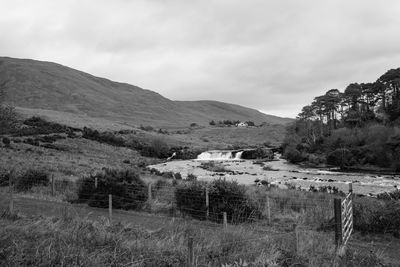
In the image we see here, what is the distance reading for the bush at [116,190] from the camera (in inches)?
682

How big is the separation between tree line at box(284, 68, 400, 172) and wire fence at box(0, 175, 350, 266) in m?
37.9

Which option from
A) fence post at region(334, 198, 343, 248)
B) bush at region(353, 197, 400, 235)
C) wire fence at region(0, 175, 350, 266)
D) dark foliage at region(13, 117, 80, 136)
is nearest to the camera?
wire fence at region(0, 175, 350, 266)

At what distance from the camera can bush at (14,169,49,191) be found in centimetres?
2225

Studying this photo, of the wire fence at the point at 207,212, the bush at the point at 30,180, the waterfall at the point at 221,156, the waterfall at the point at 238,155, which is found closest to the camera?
the wire fence at the point at 207,212

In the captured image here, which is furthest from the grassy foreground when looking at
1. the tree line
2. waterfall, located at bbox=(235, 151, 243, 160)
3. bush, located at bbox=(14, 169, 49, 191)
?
waterfall, located at bbox=(235, 151, 243, 160)

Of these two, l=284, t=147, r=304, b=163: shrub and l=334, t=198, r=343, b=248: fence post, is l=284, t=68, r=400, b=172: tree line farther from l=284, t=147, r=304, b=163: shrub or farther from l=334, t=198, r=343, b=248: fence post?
l=334, t=198, r=343, b=248: fence post

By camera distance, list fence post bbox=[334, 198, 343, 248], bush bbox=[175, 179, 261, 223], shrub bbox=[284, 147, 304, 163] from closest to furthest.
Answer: fence post bbox=[334, 198, 343, 248] → bush bbox=[175, 179, 261, 223] → shrub bbox=[284, 147, 304, 163]

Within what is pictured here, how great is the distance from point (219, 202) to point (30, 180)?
13.2 meters

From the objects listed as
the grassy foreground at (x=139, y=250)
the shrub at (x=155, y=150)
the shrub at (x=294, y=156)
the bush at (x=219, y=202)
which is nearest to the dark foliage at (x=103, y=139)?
the shrub at (x=155, y=150)

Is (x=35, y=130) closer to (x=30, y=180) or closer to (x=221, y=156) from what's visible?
(x=221, y=156)

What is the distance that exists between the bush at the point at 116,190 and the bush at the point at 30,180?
15.1 feet

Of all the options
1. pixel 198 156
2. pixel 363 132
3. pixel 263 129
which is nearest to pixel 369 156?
pixel 363 132

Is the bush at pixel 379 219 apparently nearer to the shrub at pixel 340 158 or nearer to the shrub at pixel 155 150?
the shrub at pixel 340 158

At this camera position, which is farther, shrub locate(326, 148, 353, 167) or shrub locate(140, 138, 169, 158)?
shrub locate(140, 138, 169, 158)
